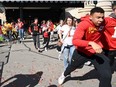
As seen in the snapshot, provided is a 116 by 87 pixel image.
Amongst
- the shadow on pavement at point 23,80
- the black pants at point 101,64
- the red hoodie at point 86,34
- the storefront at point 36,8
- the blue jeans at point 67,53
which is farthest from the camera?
the storefront at point 36,8

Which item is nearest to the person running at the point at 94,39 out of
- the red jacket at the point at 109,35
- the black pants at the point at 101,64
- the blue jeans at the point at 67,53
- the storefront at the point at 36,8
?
A: the black pants at the point at 101,64

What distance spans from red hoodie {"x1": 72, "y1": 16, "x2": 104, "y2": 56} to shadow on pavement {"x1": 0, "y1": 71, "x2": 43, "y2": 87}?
83.0 inches

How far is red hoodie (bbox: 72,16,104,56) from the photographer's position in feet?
17.1

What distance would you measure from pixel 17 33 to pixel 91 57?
17729 millimetres

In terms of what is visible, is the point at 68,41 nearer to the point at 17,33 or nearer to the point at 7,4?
the point at 17,33

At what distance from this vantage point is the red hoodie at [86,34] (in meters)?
5.20

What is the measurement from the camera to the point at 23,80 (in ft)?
25.0

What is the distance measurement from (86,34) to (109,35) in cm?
132

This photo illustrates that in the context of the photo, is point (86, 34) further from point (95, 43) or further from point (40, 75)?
point (40, 75)

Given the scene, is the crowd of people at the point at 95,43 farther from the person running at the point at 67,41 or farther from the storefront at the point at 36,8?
the storefront at the point at 36,8

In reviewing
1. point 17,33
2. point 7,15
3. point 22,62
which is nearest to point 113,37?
point 22,62

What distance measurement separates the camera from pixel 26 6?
30.6 m

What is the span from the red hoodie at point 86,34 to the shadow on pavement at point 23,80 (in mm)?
2107

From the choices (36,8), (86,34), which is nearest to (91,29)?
(86,34)
